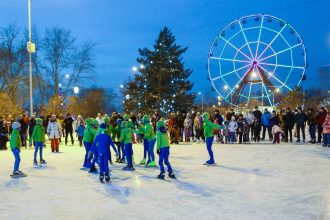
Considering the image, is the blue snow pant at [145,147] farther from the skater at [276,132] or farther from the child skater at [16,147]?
the skater at [276,132]

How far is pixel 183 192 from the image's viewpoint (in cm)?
961

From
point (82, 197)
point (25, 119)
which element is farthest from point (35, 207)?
point (25, 119)

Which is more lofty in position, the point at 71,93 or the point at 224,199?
the point at 71,93

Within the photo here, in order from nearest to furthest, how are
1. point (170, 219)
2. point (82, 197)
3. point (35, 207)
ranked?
point (170, 219)
point (35, 207)
point (82, 197)

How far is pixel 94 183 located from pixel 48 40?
3402cm

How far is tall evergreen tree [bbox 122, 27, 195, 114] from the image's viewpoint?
4916 cm

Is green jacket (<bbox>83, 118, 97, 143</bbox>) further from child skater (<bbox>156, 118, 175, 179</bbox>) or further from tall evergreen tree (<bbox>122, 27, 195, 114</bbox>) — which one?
tall evergreen tree (<bbox>122, 27, 195, 114</bbox>)

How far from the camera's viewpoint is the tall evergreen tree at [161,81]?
49.2 meters

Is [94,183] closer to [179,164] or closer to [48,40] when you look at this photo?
[179,164]

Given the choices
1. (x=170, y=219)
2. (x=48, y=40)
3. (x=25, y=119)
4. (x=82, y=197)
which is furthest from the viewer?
(x=48, y=40)

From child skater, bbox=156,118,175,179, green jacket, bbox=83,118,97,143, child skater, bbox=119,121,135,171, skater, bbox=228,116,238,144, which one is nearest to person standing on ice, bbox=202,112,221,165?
child skater, bbox=119,121,135,171

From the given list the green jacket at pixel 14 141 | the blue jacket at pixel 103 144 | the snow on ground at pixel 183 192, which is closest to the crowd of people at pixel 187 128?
the snow on ground at pixel 183 192

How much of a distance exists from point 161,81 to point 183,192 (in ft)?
132

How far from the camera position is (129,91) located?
50594 mm
